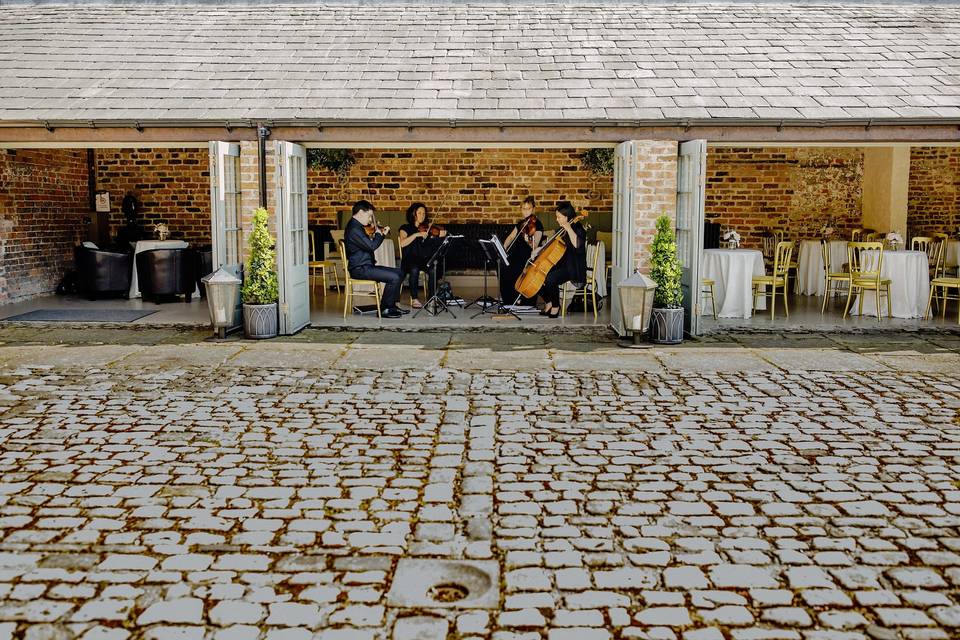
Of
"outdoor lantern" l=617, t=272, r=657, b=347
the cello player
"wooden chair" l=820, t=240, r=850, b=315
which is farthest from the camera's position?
"wooden chair" l=820, t=240, r=850, b=315

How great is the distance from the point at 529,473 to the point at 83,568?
2146 mm

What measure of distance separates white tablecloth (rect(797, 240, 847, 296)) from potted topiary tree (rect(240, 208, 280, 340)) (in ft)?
24.5

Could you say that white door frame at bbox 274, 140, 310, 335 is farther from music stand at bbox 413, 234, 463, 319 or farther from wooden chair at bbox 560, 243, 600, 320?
wooden chair at bbox 560, 243, 600, 320

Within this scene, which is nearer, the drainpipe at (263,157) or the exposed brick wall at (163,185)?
the drainpipe at (263,157)

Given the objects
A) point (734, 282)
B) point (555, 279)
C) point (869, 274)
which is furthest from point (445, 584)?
point (869, 274)

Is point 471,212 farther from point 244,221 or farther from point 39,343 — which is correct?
point 39,343

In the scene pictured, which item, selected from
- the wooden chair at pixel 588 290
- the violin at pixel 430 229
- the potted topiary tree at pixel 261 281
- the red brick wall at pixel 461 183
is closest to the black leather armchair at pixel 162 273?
the red brick wall at pixel 461 183

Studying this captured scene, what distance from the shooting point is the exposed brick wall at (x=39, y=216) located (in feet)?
36.4

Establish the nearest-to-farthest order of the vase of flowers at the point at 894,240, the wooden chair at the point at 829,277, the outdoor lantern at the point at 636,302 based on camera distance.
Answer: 1. the outdoor lantern at the point at 636,302
2. the wooden chair at the point at 829,277
3. the vase of flowers at the point at 894,240

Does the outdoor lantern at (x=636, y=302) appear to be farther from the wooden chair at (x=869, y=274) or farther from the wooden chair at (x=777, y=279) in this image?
the wooden chair at (x=869, y=274)

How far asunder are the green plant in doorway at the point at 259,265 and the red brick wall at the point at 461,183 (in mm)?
5083

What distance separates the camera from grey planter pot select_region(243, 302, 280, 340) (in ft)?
28.6

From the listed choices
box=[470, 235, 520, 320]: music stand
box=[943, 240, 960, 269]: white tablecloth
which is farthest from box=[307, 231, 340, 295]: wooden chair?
box=[943, 240, 960, 269]: white tablecloth

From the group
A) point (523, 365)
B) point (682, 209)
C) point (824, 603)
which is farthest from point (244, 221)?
point (824, 603)
